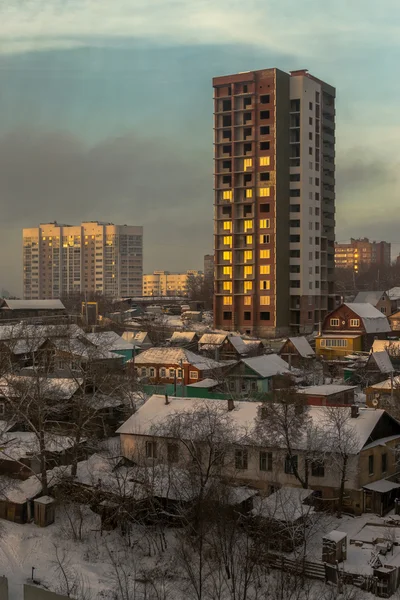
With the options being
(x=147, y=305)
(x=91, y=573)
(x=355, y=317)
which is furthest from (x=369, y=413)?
(x=147, y=305)

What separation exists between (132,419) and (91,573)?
28.6 feet

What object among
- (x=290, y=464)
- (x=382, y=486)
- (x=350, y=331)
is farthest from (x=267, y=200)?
(x=382, y=486)

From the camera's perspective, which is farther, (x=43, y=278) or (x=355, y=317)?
(x=43, y=278)

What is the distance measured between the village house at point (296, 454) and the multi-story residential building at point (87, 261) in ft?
518

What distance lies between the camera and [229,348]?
5400cm

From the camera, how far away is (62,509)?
86.4 feet

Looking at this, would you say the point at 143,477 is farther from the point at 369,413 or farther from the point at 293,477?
the point at 369,413

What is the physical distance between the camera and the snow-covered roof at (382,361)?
157ft

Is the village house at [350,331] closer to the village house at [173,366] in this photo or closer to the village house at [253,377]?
the village house at [253,377]

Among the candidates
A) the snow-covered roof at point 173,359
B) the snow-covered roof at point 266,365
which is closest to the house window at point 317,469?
the snow-covered roof at point 266,365

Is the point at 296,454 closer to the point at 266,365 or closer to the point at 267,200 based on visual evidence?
the point at 266,365

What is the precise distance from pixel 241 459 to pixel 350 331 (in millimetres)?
38469

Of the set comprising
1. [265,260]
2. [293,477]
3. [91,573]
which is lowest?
[91,573]

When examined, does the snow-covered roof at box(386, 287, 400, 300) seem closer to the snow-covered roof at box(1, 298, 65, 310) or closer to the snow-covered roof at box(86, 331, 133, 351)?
the snow-covered roof at box(1, 298, 65, 310)
